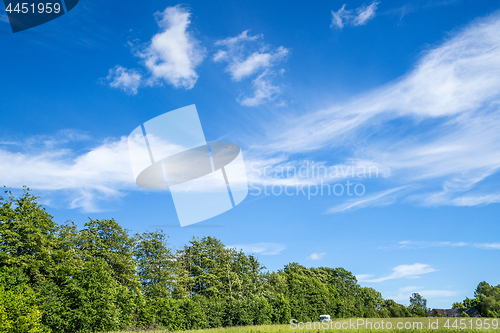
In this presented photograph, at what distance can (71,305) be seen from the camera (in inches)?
1179

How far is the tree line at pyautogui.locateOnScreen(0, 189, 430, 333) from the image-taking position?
28.9 metres

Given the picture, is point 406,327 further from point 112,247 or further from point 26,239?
point 112,247

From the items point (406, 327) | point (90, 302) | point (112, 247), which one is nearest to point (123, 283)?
point (112, 247)

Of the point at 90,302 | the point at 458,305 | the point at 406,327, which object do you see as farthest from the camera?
the point at 458,305

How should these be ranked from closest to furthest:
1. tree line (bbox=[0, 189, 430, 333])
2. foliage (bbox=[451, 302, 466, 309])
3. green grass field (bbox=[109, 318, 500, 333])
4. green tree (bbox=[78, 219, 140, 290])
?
1. green grass field (bbox=[109, 318, 500, 333])
2. tree line (bbox=[0, 189, 430, 333])
3. green tree (bbox=[78, 219, 140, 290])
4. foliage (bbox=[451, 302, 466, 309])

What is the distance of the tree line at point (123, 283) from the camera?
2894cm

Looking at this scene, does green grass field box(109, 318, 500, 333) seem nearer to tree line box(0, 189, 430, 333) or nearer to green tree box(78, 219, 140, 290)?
tree line box(0, 189, 430, 333)

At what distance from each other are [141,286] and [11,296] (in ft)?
79.4

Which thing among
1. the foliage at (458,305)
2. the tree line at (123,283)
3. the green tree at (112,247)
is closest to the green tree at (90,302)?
the tree line at (123,283)

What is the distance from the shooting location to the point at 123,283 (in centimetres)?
4503

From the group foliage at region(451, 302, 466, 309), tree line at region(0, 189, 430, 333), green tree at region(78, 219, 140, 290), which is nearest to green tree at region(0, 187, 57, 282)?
tree line at region(0, 189, 430, 333)

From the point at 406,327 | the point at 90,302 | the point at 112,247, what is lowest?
the point at 406,327

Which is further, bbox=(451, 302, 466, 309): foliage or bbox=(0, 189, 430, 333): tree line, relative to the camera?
bbox=(451, 302, 466, 309): foliage

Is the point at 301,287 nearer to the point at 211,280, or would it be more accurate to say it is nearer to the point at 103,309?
the point at 211,280
